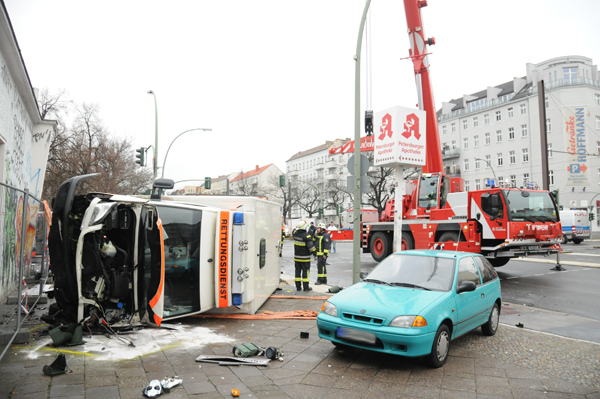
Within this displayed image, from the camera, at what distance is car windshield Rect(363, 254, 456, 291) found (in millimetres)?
5582

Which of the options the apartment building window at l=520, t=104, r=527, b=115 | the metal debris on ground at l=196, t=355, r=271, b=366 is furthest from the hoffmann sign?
the apartment building window at l=520, t=104, r=527, b=115

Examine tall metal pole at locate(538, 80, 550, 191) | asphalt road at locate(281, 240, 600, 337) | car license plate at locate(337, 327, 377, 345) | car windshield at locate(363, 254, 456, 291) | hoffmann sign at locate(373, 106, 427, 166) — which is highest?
tall metal pole at locate(538, 80, 550, 191)

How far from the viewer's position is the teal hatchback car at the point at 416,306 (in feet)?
15.5

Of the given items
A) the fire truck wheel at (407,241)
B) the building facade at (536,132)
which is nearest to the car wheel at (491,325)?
the fire truck wheel at (407,241)

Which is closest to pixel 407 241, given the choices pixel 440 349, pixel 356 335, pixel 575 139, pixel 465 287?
pixel 465 287

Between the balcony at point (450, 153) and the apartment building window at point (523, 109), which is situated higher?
the apartment building window at point (523, 109)

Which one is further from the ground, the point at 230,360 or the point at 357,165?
the point at 357,165

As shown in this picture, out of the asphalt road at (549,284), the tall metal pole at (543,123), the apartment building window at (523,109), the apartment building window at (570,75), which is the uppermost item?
the apartment building window at (570,75)

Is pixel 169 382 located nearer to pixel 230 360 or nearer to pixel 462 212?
pixel 230 360

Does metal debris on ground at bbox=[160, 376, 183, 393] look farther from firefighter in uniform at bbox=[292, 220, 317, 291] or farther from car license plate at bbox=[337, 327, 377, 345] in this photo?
firefighter in uniform at bbox=[292, 220, 317, 291]

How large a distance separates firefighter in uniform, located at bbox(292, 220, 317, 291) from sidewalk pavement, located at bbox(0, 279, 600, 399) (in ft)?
13.5

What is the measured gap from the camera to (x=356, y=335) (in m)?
4.89

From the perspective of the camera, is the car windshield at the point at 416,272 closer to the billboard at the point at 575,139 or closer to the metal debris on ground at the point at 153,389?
the metal debris on ground at the point at 153,389

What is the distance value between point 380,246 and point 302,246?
24.8 feet
